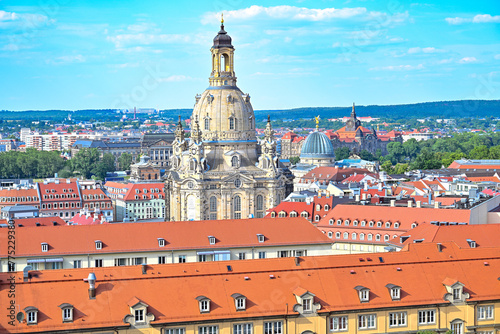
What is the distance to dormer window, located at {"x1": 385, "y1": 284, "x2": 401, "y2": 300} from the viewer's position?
59844 millimetres

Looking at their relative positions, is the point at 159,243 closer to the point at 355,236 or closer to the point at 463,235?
the point at 355,236

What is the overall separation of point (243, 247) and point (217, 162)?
167 feet

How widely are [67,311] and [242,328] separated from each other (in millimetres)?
10007

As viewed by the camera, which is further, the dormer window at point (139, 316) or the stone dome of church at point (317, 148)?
the stone dome of church at point (317, 148)

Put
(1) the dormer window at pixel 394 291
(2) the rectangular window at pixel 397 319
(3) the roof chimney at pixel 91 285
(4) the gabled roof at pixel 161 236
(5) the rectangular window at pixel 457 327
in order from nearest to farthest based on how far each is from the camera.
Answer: (3) the roof chimney at pixel 91 285 < (2) the rectangular window at pixel 397 319 < (1) the dormer window at pixel 394 291 < (5) the rectangular window at pixel 457 327 < (4) the gabled roof at pixel 161 236

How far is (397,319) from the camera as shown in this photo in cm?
5956

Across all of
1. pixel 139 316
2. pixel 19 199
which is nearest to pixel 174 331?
pixel 139 316

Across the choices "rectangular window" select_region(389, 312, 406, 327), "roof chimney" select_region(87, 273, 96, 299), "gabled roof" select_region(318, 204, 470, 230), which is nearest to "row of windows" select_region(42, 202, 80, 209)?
"gabled roof" select_region(318, 204, 470, 230)

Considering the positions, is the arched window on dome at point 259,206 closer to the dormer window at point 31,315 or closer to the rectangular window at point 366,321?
the rectangular window at point 366,321

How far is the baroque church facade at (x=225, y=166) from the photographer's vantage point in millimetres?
129500

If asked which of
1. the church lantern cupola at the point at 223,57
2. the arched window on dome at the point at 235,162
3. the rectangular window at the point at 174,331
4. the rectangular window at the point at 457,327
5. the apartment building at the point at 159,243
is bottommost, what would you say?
the rectangular window at the point at 457,327

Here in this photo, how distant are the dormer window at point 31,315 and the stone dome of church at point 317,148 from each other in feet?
470

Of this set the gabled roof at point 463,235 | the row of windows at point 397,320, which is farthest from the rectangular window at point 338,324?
the gabled roof at point 463,235

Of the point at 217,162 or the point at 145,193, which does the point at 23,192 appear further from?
the point at 217,162
